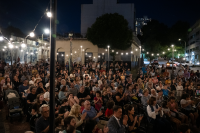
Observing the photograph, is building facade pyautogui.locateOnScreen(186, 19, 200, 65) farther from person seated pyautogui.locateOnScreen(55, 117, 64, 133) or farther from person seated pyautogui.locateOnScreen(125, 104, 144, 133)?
person seated pyautogui.locateOnScreen(55, 117, 64, 133)

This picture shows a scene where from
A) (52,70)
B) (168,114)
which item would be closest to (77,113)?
(52,70)

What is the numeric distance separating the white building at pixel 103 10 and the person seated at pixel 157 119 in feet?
99.6

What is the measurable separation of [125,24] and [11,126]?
22214mm

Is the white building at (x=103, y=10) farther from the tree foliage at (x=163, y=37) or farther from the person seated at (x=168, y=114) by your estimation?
the person seated at (x=168, y=114)

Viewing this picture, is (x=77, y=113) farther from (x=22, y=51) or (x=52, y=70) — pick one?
(x=22, y=51)

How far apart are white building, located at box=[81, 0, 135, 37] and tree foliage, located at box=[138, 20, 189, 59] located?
2223cm

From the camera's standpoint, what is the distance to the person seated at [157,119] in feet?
17.1

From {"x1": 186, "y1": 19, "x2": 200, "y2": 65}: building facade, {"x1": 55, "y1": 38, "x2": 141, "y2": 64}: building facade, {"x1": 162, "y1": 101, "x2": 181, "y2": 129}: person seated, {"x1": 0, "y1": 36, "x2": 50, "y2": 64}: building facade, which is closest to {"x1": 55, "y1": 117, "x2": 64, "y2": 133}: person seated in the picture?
{"x1": 162, "y1": 101, "x2": 181, "y2": 129}: person seated

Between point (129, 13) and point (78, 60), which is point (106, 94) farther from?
point (129, 13)

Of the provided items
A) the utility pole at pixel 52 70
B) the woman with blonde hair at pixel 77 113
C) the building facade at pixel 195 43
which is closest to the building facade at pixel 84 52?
the woman with blonde hair at pixel 77 113

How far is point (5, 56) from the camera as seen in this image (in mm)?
30922

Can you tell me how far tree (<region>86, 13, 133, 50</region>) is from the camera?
80.4ft

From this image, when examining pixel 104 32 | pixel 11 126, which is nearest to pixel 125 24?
pixel 104 32

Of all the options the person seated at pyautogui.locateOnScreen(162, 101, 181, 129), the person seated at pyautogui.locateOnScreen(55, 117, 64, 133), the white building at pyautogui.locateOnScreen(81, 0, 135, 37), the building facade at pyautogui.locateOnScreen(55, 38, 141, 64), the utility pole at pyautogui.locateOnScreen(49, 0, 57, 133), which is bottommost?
the person seated at pyautogui.locateOnScreen(162, 101, 181, 129)
